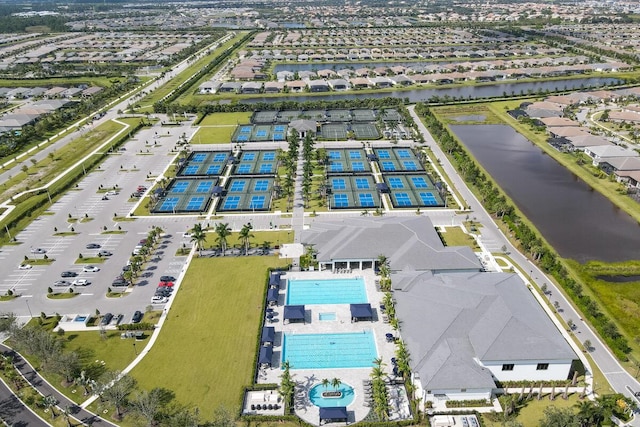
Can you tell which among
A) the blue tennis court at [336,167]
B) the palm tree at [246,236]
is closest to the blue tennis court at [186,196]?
the palm tree at [246,236]

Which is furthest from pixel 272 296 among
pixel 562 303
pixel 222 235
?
pixel 562 303

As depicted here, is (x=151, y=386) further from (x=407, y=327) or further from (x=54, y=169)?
(x=54, y=169)

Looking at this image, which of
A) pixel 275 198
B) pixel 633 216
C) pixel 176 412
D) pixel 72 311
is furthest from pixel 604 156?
pixel 72 311

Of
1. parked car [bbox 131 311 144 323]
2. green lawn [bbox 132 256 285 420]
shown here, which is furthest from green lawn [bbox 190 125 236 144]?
parked car [bbox 131 311 144 323]

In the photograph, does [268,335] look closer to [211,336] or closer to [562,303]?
[211,336]

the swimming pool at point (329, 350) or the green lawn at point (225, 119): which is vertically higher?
the green lawn at point (225, 119)

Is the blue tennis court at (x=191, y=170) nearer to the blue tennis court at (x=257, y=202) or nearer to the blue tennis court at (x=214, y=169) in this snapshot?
the blue tennis court at (x=214, y=169)

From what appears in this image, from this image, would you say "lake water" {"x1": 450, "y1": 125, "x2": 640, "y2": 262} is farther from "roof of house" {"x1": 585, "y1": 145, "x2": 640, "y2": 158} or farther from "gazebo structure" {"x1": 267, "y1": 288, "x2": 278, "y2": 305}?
"gazebo structure" {"x1": 267, "y1": 288, "x2": 278, "y2": 305}
